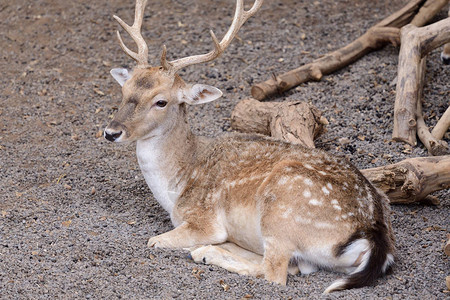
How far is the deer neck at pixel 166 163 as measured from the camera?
20.3 feet

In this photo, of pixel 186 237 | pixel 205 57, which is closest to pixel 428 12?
pixel 205 57

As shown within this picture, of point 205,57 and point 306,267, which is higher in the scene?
point 205,57

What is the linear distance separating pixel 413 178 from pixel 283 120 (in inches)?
61.9

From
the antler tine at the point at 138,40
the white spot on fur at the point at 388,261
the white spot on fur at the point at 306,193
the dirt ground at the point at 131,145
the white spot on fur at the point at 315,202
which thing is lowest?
the dirt ground at the point at 131,145

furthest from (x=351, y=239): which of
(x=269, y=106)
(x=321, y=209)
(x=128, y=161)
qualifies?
(x=128, y=161)

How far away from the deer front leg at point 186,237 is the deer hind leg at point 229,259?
6.2 inches

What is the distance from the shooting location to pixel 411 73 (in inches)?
313

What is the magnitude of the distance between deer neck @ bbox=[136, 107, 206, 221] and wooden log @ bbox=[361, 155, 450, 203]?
1812 mm

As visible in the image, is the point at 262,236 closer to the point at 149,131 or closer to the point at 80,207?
the point at 149,131

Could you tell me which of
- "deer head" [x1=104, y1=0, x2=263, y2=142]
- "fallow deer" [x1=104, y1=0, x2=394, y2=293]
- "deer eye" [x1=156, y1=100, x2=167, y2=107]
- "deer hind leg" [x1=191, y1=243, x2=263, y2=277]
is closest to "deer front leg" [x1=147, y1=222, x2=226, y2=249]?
"fallow deer" [x1=104, y1=0, x2=394, y2=293]

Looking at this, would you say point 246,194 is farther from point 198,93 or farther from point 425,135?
point 425,135

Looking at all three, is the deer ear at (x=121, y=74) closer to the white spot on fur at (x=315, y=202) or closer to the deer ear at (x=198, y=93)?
the deer ear at (x=198, y=93)

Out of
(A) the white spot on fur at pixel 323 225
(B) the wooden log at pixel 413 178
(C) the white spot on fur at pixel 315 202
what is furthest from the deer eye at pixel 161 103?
(B) the wooden log at pixel 413 178

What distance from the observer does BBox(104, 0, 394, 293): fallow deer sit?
210 inches
